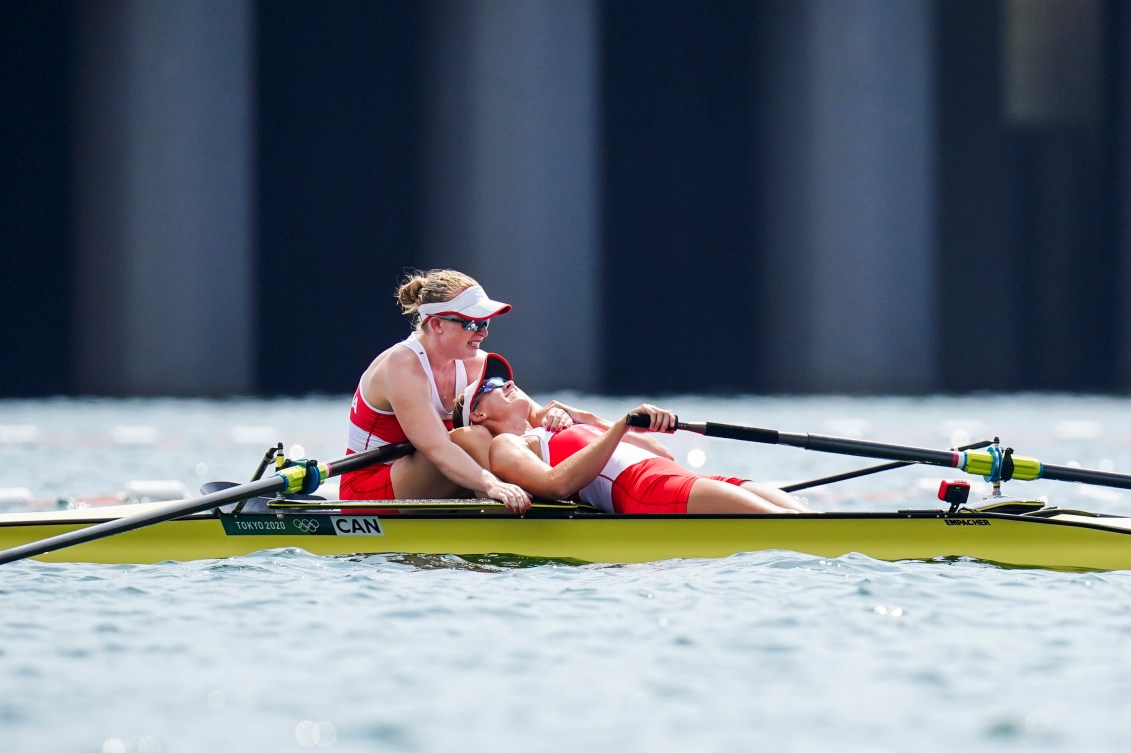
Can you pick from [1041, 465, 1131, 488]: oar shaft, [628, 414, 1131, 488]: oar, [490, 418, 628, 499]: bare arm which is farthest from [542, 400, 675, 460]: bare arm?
[1041, 465, 1131, 488]: oar shaft

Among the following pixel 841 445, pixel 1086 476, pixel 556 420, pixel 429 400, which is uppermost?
pixel 429 400

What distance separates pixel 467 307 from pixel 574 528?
119 centimetres

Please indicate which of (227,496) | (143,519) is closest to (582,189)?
(227,496)

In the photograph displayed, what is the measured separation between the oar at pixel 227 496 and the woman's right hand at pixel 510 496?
Answer: 0.69 m

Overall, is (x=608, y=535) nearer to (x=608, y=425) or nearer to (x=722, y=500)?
(x=722, y=500)

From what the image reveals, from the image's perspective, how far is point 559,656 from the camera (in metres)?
5.11

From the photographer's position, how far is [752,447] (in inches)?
668

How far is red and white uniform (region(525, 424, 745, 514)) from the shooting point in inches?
268

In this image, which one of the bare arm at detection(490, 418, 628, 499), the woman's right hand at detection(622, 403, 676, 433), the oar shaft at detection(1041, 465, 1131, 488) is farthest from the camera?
the oar shaft at detection(1041, 465, 1131, 488)

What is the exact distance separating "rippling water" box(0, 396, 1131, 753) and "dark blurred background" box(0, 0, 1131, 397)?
664 inches

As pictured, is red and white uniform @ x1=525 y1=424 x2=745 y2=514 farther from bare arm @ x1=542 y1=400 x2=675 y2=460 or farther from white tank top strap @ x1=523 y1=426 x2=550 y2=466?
bare arm @ x1=542 y1=400 x2=675 y2=460

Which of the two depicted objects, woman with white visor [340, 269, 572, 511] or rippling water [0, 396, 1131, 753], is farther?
woman with white visor [340, 269, 572, 511]

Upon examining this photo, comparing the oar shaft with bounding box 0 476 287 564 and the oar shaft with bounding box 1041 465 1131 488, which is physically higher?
the oar shaft with bounding box 1041 465 1131 488

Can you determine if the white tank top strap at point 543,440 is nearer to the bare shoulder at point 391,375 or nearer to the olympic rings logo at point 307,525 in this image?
the bare shoulder at point 391,375
